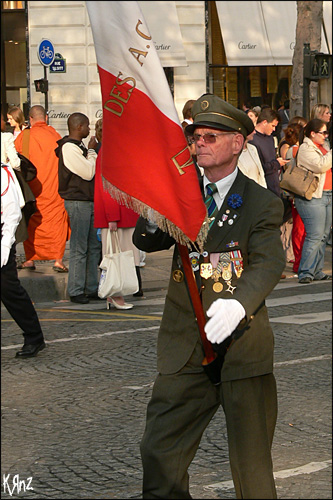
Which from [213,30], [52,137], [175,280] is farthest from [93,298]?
[213,30]

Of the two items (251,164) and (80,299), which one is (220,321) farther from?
(80,299)

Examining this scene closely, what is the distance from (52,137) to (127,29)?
313 inches

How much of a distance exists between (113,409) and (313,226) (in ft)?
19.0

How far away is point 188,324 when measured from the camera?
3.66 metres

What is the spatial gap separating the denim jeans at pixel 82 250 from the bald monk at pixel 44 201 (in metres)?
1.06

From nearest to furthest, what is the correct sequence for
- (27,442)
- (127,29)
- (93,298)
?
(127,29), (27,442), (93,298)

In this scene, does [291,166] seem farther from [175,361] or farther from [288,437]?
[175,361]

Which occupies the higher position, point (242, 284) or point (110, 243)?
point (242, 284)

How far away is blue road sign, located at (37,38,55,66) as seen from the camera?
20.2 m

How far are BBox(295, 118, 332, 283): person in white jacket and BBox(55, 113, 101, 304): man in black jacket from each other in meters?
2.30

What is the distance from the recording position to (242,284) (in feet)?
11.5

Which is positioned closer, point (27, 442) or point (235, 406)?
point (235, 406)

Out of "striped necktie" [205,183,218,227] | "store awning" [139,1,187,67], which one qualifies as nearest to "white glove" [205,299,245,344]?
"striped necktie" [205,183,218,227]

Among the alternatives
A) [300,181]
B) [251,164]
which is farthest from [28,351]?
[300,181]
